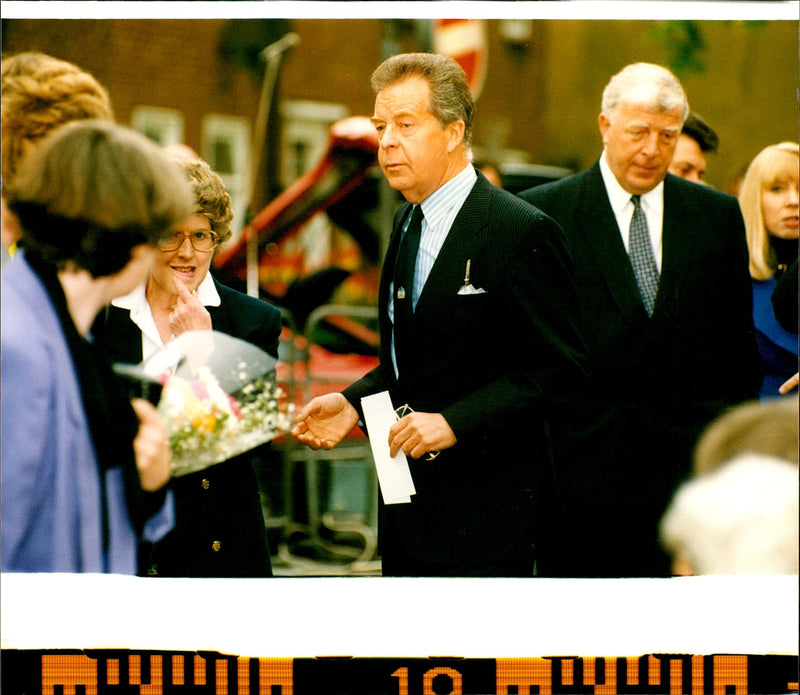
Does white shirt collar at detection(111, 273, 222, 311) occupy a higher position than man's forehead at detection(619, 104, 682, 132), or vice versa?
man's forehead at detection(619, 104, 682, 132)

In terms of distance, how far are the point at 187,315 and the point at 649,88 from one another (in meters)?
1.47

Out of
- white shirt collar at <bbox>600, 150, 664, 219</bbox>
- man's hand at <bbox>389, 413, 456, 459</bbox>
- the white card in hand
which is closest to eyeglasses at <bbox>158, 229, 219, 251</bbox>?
the white card in hand

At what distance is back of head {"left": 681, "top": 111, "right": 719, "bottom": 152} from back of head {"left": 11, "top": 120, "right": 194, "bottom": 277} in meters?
1.59

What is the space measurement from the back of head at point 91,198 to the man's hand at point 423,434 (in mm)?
819

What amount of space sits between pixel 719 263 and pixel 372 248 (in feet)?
6.69

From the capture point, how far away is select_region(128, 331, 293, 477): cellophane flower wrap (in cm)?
299

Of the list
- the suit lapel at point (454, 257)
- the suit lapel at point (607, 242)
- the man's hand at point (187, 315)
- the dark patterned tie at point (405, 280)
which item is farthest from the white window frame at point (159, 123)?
the suit lapel at point (607, 242)

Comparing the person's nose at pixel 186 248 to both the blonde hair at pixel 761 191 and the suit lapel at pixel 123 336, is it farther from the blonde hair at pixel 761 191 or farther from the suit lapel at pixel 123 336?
the blonde hair at pixel 761 191

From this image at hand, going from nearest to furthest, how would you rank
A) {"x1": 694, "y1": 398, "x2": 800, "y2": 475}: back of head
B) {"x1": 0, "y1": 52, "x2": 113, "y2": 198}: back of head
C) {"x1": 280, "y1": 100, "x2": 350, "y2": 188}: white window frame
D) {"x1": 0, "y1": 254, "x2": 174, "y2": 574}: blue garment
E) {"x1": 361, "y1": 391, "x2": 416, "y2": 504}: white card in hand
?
{"x1": 694, "y1": 398, "x2": 800, "y2": 475}: back of head < {"x1": 0, "y1": 254, "x2": 174, "y2": 574}: blue garment < {"x1": 0, "y1": 52, "x2": 113, "y2": 198}: back of head < {"x1": 361, "y1": 391, "x2": 416, "y2": 504}: white card in hand < {"x1": 280, "y1": 100, "x2": 350, "y2": 188}: white window frame

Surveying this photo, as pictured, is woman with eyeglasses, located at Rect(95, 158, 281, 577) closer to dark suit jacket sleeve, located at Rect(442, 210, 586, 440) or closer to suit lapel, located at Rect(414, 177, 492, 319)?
suit lapel, located at Rect(414, 177, 492, 319)

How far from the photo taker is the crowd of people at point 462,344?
9.11 ft

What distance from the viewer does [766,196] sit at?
3490 millimetres

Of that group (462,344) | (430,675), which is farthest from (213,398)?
(430,675)

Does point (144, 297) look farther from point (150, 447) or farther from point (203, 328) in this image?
point (150, 447)
